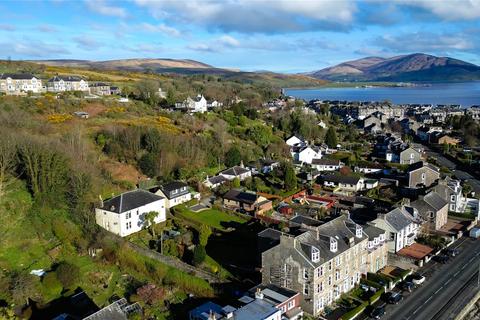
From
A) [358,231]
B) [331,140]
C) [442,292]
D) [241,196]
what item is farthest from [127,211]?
[331,140]

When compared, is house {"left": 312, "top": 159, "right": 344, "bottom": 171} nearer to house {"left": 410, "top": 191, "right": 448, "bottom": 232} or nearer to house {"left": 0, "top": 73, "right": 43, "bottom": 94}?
house {"left": 410, "top": 191, "right": 448, "bottom": 232}

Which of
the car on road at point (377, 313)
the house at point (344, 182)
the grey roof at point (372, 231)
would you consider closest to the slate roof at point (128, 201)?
the grey roof at point (372, 231)

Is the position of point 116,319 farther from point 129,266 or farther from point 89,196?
point 89,196

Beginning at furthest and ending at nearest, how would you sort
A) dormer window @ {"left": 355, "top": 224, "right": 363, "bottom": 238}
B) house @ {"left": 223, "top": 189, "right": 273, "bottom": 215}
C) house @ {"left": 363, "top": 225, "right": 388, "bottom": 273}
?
house @ {"left": 223, "top": 189, "right": 273, "bottom": 215} → house @ {"left": 363, "top": 225, "right": 388, "bottom": 273} → dormer window @ {"left": 355, "top": 224, "right": 363, "bottom": 238}

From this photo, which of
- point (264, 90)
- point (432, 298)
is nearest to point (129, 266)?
point (432, 298)

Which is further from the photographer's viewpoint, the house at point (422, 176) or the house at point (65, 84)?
the house at point (65, 84)

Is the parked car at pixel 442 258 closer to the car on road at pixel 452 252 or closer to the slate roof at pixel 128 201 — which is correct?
the car on road at pixel 452 252

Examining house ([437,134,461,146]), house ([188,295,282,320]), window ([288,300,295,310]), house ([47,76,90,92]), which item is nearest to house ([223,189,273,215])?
window ([288,300,295,310])
